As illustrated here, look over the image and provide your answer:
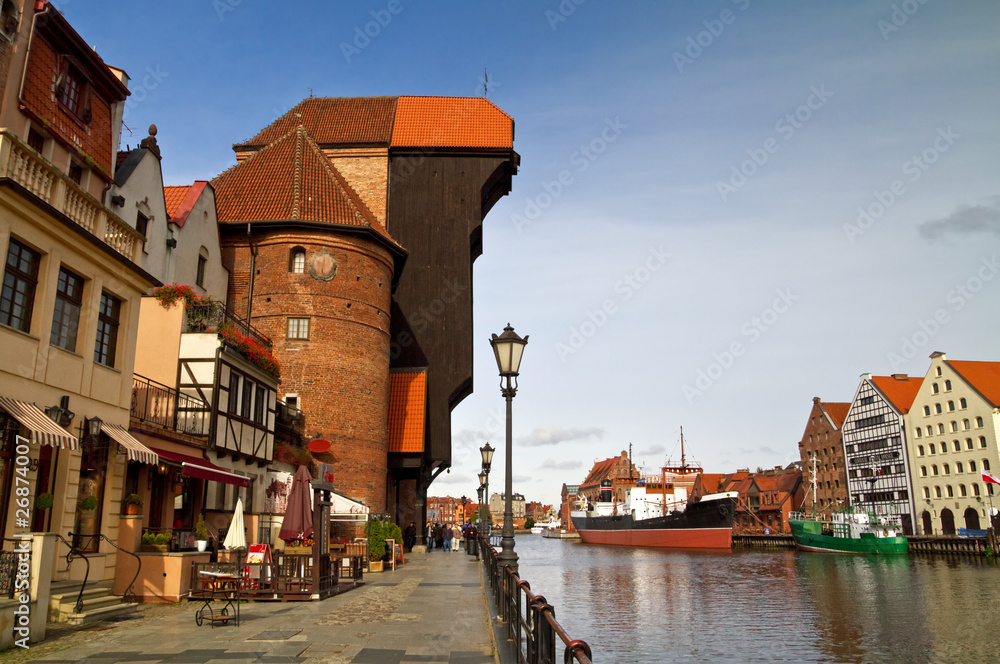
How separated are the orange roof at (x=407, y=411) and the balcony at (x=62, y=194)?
1727 cm

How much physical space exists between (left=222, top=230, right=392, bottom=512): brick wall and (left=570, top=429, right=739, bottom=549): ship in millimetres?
44292

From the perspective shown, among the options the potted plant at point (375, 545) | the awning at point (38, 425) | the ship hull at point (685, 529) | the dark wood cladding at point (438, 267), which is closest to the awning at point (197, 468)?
the awning at point (38, 425)

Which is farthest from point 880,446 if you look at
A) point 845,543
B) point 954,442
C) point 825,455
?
point 845,543

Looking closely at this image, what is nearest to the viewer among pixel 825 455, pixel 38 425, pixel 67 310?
pixel 38 425

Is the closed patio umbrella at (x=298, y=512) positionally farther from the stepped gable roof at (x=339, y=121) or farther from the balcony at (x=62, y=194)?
the stepped gable roof at (x=339, y=121)

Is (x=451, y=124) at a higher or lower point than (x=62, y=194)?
higher

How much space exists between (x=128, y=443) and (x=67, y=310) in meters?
2.53

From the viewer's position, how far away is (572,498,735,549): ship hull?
6372cm

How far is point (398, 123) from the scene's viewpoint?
36156mm

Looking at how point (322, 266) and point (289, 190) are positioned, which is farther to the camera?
point (289, 190)

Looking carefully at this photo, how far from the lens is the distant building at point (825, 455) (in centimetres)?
7594

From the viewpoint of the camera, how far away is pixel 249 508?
20781mm

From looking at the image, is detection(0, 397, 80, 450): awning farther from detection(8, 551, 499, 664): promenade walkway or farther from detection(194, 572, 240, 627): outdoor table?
detection(194, 572, 240, 627): outdoor table

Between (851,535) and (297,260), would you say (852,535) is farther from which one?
(297,260)
